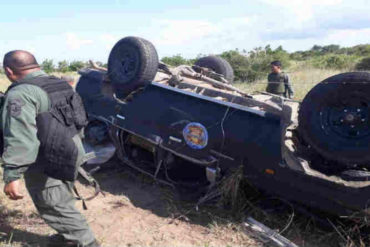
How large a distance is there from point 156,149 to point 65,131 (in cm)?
178

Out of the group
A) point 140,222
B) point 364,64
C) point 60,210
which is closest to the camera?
point 60,210

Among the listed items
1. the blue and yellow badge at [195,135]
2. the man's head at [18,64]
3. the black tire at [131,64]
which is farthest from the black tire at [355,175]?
the man's head at [18,64]

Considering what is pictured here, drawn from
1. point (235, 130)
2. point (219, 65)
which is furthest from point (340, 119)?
point (219, 65)

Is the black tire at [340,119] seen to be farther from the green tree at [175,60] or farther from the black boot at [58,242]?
the green tree at [175,60]

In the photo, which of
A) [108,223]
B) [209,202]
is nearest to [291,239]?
[209,202]

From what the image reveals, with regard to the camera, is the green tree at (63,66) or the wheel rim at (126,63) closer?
the wheel rim at (126,63)

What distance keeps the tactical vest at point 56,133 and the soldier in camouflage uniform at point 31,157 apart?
59 mm

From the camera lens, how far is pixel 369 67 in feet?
55.7

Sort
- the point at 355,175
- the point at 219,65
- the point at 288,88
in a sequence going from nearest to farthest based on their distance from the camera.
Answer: the point at 355,175 < the point at 219,65 < the point at 288,88

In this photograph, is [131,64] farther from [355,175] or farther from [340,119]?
[355,175]

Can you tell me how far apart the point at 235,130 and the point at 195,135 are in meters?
0.49

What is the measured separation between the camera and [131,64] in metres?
4.69

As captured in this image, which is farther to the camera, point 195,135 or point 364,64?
point 364,64

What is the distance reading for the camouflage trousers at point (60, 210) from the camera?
2.77 meters
